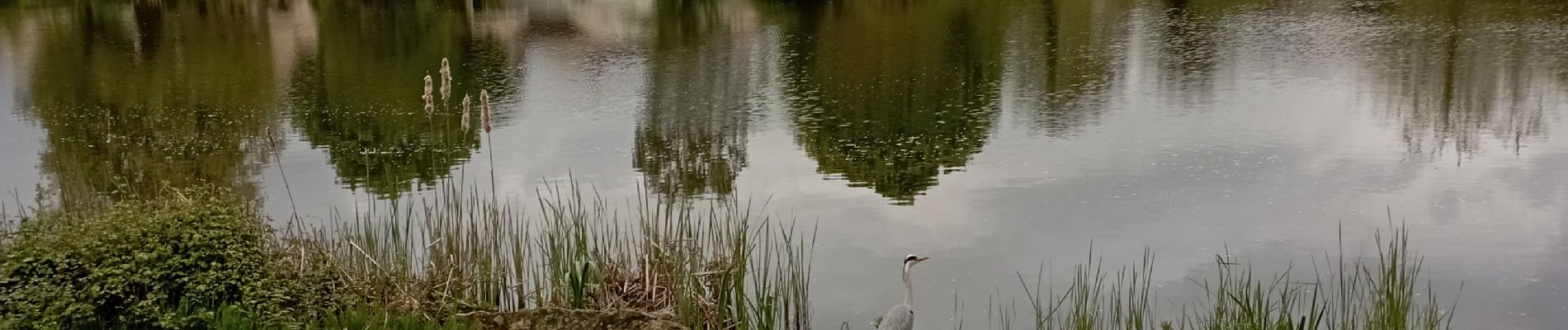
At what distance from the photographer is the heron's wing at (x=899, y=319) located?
756cm

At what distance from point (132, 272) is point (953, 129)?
11.0 meters

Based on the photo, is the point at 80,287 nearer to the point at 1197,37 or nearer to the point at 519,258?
the point at 519,258

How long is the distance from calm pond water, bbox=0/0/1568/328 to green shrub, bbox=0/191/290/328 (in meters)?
2.16

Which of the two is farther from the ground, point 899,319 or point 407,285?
point 407,285

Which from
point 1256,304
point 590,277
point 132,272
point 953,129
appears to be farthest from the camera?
point 953,129

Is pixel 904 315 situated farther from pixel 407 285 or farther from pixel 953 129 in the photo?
pixel 953 129

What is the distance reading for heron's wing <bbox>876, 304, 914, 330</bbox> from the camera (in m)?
7.56

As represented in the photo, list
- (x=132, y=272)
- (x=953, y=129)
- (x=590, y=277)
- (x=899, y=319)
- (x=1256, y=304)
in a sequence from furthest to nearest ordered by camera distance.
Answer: (x=953, y=129) < (x=590, y=277) < (x=1256, y=304) < (x=899, y=319) < (x=132, y=272)

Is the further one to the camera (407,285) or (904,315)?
(407,285)

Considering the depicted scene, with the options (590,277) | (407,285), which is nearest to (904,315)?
(590,277)

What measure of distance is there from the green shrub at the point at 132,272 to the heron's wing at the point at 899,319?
313cm

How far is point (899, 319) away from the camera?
759 centimetres

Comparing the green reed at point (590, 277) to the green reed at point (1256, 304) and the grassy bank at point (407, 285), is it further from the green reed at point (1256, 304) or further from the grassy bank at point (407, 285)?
the green reed at point (1256, 304)

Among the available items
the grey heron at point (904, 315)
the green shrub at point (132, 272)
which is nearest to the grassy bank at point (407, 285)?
the green shrub at point (132, 272)
